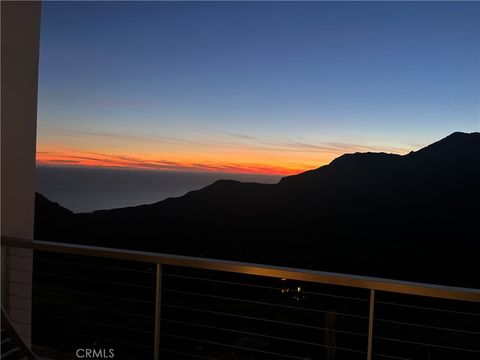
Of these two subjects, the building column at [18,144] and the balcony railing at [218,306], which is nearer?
the balcony railing at [218,306]

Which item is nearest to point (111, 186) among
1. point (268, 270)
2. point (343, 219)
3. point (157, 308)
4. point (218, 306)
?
point (218, 306)

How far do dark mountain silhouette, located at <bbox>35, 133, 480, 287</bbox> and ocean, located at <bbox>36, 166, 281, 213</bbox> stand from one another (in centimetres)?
18

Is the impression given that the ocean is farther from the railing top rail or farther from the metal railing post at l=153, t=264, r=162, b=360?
the metal railing post at l=153, t=264, r=162, b=360

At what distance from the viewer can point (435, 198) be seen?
28.8 feet

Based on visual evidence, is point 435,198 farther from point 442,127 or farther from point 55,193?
point 55,193

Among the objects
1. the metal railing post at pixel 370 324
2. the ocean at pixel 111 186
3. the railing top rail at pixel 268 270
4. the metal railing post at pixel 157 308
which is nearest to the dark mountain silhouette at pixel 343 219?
the ocean at pixel 111 186

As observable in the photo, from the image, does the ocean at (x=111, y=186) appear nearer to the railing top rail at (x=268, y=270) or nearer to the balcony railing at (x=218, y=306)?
the balcony railing at (x=218, y=306)

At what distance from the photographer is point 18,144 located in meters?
2.68

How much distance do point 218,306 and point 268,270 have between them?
280 inches

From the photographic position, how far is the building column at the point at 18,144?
2600 mm

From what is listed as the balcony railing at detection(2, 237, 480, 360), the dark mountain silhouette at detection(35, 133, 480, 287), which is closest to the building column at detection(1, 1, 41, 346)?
the balcony railing at detection(2, 237, 480, 360)

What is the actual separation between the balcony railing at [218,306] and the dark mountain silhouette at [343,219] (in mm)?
581

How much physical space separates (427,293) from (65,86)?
5.60m

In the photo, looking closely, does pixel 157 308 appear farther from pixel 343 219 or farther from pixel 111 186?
pixel 343 219
